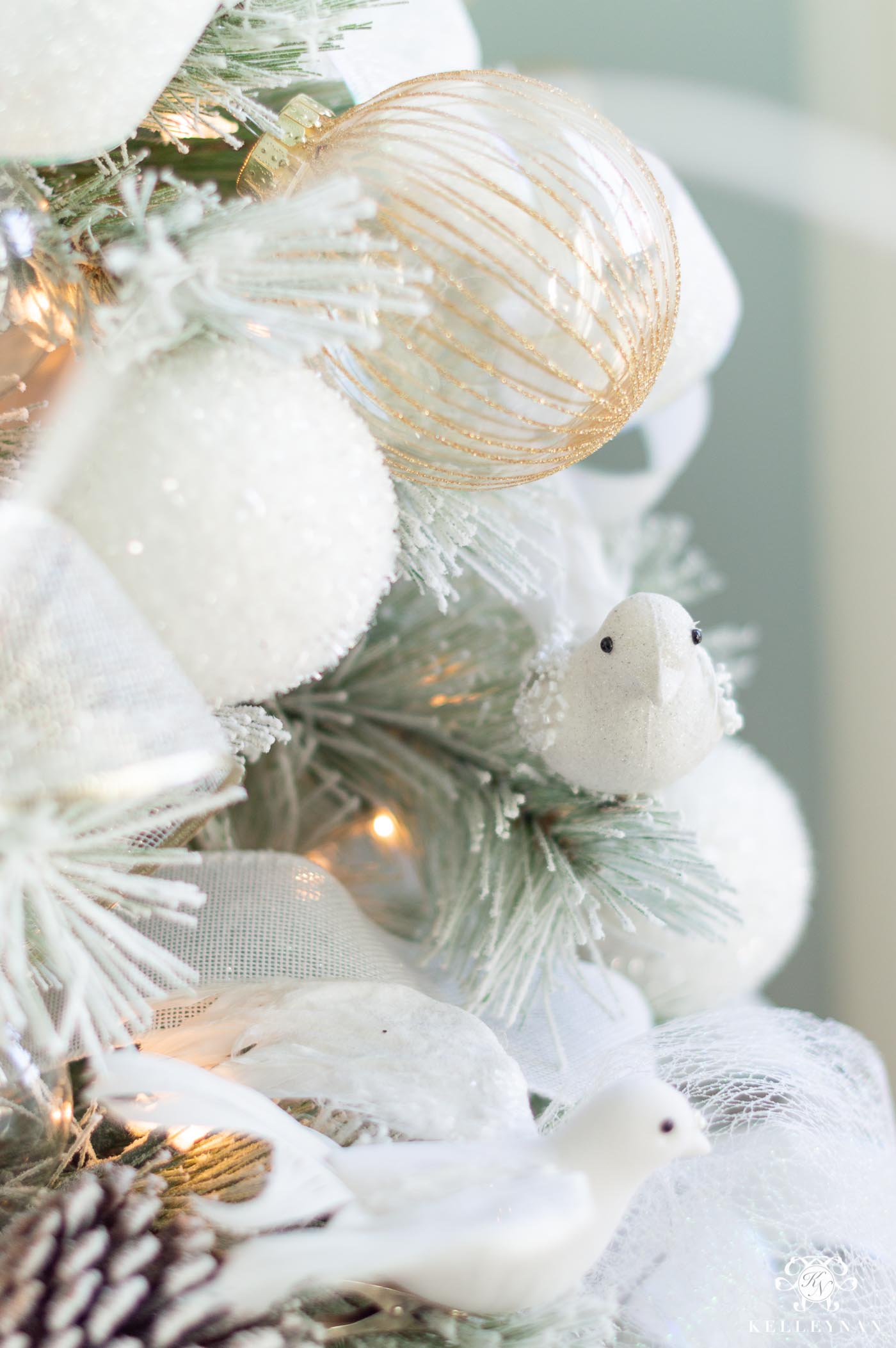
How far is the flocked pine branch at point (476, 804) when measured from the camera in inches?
15.5

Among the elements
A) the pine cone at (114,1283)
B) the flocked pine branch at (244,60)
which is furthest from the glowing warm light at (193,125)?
the pine cone at (114,1283)

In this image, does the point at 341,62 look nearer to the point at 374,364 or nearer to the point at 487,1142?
the point at 374,364

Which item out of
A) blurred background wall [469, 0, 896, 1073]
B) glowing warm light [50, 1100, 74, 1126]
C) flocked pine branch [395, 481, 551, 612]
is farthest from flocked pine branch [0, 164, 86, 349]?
blurred background wall [469, 0, 896, 1073]

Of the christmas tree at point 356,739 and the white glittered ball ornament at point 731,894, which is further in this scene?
the white glittered ball ornament at point 731,894

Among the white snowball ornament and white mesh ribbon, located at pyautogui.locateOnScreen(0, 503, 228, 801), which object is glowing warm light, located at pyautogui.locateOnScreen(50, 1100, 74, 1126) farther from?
the white snowball ornament

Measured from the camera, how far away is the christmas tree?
9.8 inches

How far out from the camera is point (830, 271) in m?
0.90

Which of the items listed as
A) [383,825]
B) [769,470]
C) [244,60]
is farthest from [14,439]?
[769,470]

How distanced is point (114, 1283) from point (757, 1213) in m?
0.20

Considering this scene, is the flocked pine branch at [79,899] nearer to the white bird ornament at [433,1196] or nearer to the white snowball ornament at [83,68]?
the white bird ornament at [433,1196]

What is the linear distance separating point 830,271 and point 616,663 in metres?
0.69

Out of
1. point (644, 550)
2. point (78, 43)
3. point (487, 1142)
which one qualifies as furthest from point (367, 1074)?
point (644, 550)

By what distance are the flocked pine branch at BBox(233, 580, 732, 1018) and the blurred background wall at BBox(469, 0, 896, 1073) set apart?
0.48 metres

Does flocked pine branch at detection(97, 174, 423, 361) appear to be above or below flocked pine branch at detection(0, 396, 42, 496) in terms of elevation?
above
